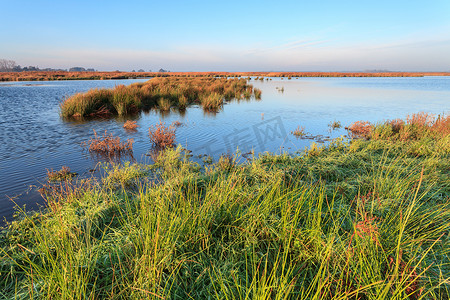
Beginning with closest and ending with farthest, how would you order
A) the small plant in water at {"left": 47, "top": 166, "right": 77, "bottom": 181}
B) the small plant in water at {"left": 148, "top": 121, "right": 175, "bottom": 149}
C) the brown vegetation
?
1. the small plant in water at {"left": 47, "top": 166, "right": 77, "bottom": 181}
2. the small plant in water at {"left": 148, "top": 121, "right": 175, "bottom": 149}
3. the brown vegetation

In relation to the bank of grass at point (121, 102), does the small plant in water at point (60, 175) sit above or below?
below

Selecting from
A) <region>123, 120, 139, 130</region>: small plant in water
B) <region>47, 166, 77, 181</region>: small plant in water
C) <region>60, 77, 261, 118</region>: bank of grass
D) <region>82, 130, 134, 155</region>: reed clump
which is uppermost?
<region>60, 77, 261, 118</region>: bank of grass

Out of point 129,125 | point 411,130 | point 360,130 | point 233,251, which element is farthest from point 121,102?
point 411,130

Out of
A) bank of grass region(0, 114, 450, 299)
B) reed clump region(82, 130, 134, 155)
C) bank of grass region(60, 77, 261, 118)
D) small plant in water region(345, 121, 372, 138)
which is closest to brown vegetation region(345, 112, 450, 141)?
small plant in water region(345, 121, 372, 138)

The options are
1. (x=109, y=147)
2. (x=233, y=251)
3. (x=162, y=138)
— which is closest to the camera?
(x=233, y=251)

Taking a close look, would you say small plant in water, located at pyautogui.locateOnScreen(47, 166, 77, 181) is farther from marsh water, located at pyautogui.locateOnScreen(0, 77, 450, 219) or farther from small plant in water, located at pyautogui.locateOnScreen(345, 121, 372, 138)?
small plant in water, located at pyautogui.locateOnScreen(345, 121, 372, 138)

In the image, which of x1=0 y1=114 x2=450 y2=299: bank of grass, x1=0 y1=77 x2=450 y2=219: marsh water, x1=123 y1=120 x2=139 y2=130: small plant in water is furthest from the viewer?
x1=123 y1=120 x2=139 y2=130: small plant in water

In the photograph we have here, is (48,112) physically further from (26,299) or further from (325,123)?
(325,123)

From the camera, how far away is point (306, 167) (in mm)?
6336

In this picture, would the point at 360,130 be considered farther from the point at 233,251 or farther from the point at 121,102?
the point at 121,102

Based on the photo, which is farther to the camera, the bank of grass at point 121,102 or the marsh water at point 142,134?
the bank of grass at point 121,102

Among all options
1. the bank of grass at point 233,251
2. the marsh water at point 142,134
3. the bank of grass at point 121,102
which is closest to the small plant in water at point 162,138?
the marsh water at point 142,134

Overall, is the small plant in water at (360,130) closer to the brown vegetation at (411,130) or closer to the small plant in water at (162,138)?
the brown vegetation at (411,130)

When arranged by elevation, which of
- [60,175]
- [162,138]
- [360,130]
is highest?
[162,138]
